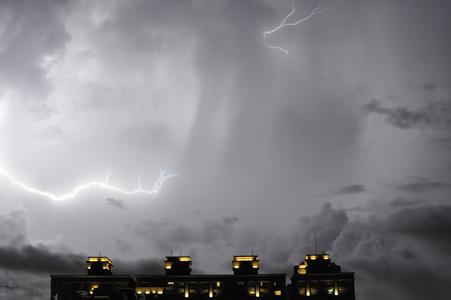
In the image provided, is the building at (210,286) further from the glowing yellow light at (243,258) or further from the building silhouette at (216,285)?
the glowing yellow light at (243,258)

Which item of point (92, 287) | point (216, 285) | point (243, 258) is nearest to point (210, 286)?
point (216, 285)

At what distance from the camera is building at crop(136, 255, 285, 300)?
10532 cm

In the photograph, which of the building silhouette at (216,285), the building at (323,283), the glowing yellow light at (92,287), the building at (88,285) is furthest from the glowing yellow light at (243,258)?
the glowing yellow light at (92,287)

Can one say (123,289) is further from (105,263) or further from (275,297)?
(275,297)

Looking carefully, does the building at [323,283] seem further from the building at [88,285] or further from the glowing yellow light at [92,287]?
the glowing yellow light at [92,287]

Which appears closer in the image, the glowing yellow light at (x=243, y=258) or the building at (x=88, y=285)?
the building at (x=88, y=285)

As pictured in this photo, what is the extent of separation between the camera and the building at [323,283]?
345ft

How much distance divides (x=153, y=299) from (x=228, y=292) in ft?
50.7

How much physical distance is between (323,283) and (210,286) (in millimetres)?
23406

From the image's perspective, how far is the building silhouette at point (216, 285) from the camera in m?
105

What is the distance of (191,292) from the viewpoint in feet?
346

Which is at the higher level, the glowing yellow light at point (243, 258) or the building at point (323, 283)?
the glowing yellow light at point (243, 258)

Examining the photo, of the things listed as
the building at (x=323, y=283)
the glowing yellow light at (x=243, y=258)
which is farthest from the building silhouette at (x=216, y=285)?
the glowing yellow light at (x=243, y=258)

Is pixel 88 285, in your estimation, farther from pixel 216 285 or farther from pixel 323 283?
pixel 323 283
